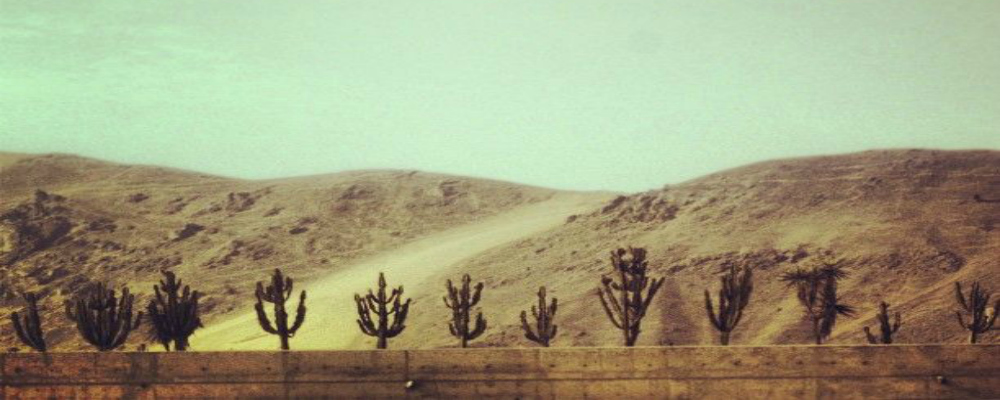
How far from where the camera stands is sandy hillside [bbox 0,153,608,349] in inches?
2048

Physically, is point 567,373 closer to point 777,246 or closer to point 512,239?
point 777,246

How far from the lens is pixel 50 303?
48.0m

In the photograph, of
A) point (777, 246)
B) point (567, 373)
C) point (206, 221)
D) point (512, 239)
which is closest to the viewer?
point (567, 373)

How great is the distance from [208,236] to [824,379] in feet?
150

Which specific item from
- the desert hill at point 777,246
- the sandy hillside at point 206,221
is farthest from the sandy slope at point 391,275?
the desert hill at point 777,246

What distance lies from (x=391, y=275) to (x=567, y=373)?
3248 centimetres

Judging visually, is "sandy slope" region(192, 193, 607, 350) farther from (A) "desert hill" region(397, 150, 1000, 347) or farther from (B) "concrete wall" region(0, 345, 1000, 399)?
(B) "concrete wall" region(0, 345, 1000, 399)

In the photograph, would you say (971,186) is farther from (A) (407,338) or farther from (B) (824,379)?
(B) (824,379)

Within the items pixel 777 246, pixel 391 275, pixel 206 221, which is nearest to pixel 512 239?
→ pixel 391 275

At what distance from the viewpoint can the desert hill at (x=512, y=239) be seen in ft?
130

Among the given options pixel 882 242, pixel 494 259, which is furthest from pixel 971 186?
pixel 494 259

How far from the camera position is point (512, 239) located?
178 feet

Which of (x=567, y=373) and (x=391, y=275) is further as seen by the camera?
(x=391, y=275)

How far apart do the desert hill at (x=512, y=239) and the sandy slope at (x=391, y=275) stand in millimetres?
168
